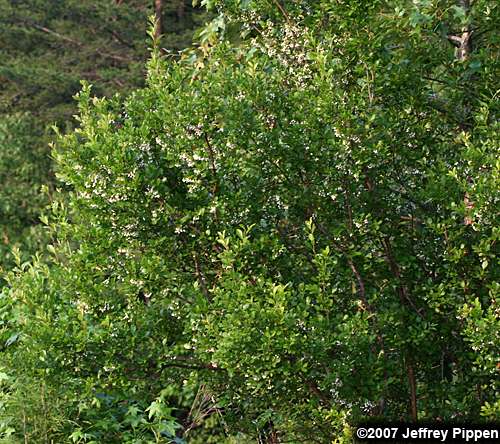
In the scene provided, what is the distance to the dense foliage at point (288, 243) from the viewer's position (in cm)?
405

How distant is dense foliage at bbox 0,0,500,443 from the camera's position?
405 centimetres

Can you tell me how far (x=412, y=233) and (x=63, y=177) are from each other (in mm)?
1843

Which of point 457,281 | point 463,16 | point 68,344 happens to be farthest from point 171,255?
point 463,16

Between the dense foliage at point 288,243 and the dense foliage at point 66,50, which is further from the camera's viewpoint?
the dense foliage at point 66,50

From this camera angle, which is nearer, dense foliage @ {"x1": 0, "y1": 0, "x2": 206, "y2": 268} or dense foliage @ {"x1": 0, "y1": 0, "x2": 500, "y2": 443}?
dense foliage @ {"x1": 0, "y1": 0, "x2": 500, "y2": 443}

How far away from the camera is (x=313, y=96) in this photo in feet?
14.0

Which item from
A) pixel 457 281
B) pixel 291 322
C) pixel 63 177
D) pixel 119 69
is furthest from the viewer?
pixel 119 69

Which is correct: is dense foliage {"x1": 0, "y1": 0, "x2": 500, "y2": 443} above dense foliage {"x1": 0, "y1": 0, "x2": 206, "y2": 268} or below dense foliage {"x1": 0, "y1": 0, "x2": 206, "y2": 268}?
below

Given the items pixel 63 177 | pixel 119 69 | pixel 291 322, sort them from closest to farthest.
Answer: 1. pixel 291 322
2. pixel 63 177
3. pixel 119 69

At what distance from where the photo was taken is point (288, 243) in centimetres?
452

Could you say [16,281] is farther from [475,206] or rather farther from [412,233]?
[475,206]

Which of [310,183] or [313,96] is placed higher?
[313,96]

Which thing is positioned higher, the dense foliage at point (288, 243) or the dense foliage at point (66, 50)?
the dense foliage at point (66, 50)

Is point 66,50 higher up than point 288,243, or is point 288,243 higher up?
point 66,50
